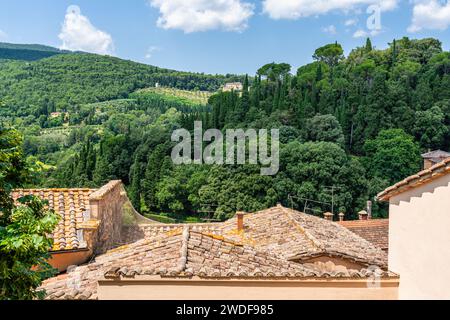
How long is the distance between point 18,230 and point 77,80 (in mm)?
118518

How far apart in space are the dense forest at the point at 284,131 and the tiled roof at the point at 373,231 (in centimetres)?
1453

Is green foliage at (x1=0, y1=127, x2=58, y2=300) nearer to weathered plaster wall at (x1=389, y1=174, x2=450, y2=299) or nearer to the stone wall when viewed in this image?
the stone wall

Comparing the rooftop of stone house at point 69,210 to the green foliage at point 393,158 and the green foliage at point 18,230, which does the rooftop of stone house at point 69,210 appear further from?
the green foliage at point 393,158

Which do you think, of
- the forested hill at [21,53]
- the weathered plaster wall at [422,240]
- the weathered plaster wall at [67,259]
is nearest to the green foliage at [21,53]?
the forested hill at [21,53]

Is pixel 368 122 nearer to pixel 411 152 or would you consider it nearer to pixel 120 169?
pixel 411 152

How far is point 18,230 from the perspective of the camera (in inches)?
190

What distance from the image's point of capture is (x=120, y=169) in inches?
2464

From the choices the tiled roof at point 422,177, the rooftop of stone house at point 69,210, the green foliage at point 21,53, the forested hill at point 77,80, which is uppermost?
the green foliage at point 21,53

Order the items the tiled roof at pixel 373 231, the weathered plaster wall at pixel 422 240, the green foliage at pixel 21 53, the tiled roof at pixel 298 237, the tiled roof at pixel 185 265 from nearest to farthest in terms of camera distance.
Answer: the weathered plaster wall at pixel 422 240
the tiled roof at pixel 185 265
the tiled roof at pixel 298 237
the tiled roof at pixel 373 231
the green foliage at pixel 21 53

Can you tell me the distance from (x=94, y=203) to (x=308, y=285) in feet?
17.2

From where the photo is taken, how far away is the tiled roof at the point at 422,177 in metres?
5.77

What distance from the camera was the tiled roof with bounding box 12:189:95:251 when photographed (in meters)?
9.16

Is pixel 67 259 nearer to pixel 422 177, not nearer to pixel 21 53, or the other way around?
pixel 422 177
